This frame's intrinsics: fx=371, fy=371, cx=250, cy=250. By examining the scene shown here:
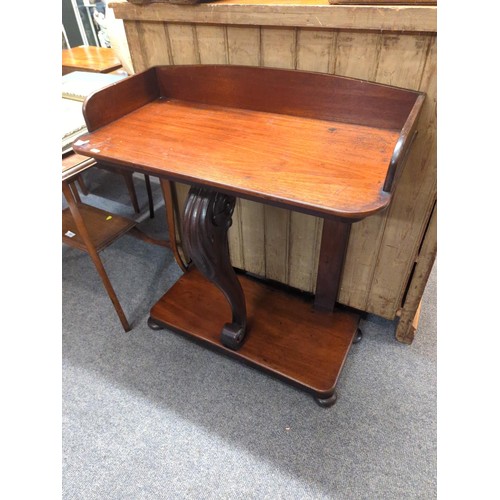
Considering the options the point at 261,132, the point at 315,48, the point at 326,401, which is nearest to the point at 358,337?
the point at 326,401

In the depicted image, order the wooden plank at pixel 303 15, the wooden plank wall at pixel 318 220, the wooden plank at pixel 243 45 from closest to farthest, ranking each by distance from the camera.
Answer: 1. the wooden plank at pixel 303 15
2. the wooden plank wall at pixel 318 220
3. the wooden plank at pixel 243 45

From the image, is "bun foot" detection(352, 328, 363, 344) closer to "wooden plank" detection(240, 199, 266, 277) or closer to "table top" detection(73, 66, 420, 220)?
"wooden plank" detection(240, 199, 266, 277)

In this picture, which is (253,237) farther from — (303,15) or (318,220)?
(303,15)

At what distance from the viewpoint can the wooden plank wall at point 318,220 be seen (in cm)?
98

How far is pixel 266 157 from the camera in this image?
35.3 inches

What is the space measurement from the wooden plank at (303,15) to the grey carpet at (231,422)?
1.15m

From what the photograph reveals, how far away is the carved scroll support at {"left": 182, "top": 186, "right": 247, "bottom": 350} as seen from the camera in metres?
1.06

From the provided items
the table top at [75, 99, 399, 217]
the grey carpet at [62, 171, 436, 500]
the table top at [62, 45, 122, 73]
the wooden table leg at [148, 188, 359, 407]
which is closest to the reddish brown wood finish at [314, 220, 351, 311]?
the wooden table leg at [148, 188, 359, 407]

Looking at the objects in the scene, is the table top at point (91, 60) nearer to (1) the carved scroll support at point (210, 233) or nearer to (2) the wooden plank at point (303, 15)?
(2) the wooden plank at point (303, 15)

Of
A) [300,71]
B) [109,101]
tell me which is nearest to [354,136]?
[300,71]

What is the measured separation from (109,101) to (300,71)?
56 centimetres

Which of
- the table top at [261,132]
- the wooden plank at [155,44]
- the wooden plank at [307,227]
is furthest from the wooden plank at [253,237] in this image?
the wooden plank at [155,44]

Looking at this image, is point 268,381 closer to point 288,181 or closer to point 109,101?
point 288,181

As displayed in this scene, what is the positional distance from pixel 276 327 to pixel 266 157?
2.64 feet
